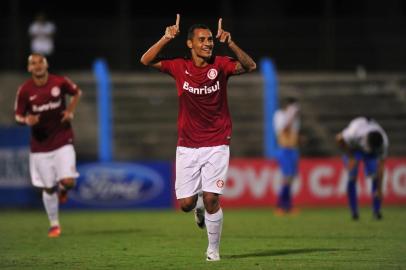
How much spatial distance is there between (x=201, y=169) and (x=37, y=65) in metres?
4.28

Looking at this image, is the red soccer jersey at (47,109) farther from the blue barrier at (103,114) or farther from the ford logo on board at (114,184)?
the blue barrier at (103,114)

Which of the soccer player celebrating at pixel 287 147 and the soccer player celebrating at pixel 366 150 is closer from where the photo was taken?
the soccer player celebrating at pixel 366 150

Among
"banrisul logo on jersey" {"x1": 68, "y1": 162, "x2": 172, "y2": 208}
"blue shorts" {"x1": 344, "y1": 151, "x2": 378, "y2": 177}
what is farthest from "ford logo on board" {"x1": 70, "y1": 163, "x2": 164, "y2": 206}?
"blue shorts" {"x1": 344, "y1": 151, "x2": 378, "y2": 177}

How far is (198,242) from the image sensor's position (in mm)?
13609

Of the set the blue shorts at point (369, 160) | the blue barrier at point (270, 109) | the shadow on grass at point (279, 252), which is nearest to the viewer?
the shadow on grass at point (279, 252)

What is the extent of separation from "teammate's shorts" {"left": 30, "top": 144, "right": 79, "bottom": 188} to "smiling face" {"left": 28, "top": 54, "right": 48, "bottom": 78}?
1.11 metres

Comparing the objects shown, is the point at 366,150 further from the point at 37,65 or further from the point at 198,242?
the point at 37,65

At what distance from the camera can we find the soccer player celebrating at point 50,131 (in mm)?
14703

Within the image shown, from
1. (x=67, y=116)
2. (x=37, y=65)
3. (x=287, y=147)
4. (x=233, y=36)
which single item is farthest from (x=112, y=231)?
(x=233, y=36)

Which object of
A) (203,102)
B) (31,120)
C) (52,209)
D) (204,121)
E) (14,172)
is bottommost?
(14,172)

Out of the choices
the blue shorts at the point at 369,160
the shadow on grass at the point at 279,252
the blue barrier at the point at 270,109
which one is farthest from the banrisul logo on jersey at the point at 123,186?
the shadow on grass at the point at 279,252

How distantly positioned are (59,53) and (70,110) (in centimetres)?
1188

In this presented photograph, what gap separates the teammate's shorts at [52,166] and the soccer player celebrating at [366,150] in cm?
500

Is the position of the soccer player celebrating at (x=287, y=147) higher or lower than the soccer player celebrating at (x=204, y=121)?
lower
